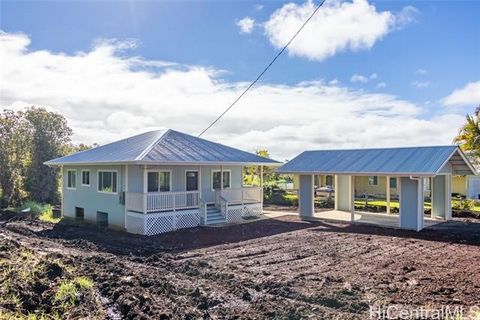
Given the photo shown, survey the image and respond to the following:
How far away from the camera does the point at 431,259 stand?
10.3m

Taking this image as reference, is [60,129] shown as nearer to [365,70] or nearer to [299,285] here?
[365,70]

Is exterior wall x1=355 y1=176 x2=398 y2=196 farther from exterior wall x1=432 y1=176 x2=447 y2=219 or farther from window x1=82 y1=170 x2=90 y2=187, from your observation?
window x1=82 y1=170 x2=90 y2=187

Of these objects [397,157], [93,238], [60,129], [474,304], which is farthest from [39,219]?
[474,304]

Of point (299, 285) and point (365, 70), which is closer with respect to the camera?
point (299, 285)

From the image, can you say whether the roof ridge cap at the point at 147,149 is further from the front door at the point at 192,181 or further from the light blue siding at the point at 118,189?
the front door at the point at 192,181

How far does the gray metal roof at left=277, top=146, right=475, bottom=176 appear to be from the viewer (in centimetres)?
1533

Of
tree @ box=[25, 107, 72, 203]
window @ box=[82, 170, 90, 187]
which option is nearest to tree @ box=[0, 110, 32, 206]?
tree @ box=[25, 107, 72, 203]

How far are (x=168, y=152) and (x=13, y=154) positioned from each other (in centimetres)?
1523

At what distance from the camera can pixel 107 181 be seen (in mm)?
17250

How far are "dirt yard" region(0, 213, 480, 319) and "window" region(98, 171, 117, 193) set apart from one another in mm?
2348

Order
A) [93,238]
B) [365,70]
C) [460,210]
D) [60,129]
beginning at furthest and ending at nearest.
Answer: [60,129]
[460,210]
[365,70]
[93,238]

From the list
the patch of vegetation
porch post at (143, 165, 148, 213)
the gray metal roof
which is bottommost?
the patch of vegetation

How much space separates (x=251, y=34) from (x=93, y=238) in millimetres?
10736

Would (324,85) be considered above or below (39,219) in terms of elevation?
above
